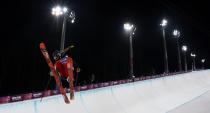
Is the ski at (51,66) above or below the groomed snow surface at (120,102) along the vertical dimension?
above

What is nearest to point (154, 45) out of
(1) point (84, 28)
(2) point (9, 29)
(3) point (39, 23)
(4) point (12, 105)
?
(1) point (84, 28)

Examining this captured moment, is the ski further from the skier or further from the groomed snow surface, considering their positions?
the groomed snow surface

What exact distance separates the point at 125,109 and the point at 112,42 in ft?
245

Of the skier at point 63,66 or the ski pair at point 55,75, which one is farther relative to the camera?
the skier at point 63,66

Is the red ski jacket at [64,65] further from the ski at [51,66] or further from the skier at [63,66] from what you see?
the ski at [51,66]

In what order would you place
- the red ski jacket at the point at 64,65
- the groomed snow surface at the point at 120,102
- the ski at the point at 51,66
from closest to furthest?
the ski at the point at 51,66 → the red ski jacket at the point at 64,65 → the groomed snow surface at the point at 120,102

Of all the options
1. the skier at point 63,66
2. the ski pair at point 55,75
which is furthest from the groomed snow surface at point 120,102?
the skier at point 63,66

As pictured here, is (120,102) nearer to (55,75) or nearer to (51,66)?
(55,75)

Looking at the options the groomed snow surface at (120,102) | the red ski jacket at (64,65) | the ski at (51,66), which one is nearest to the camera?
the ski at (51,66)

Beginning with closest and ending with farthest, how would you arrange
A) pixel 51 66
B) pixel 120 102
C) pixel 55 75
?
pixel 51 66 → pixel 55 75 → pixel 120 102

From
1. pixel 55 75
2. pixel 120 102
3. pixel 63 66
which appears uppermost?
pixel 63 66

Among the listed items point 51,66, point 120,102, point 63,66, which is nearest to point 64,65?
point 63,66

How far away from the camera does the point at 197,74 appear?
78.6 feet

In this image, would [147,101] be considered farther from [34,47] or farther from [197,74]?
[34,47]
